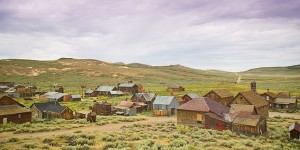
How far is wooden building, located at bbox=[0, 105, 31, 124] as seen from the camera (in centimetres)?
3488

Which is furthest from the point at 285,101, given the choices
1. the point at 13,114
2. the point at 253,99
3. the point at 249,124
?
the point at 13,114

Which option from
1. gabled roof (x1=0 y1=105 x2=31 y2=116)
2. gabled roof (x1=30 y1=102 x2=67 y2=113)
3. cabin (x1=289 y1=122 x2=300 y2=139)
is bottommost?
cabin (x1=289 y1=122 x2=300 y2=139)

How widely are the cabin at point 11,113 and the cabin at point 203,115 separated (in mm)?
25578

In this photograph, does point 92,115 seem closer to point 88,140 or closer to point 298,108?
point 88,140

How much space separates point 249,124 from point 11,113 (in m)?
35.4

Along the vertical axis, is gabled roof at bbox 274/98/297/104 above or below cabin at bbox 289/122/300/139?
above

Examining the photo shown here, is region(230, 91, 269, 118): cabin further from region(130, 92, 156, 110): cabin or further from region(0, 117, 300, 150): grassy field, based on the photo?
region(130, 92, 156, 110): cabin

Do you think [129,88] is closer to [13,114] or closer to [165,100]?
[165,100]

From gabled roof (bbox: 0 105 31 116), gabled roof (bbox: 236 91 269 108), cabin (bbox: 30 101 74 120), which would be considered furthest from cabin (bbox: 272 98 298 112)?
gabled roof (bbox: 0 105 31 116)

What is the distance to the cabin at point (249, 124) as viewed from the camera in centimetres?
2998

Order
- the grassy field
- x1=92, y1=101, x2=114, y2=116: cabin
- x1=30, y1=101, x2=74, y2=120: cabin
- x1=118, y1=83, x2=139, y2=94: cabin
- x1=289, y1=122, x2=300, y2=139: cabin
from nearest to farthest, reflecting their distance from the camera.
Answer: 1. the grassy field
2. x1=289, y1=122, x2=300, y2=139: cabin
3. x1=30, y1=101, x2=74, y2=120: cabin
4. x1=92, y1=101, x2=114, y2=116: cabin
5. x1=118, y1=83, x2=139, y2=94: cabin

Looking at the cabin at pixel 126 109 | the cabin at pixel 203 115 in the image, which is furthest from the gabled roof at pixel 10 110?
the cabin at pixel 203 115

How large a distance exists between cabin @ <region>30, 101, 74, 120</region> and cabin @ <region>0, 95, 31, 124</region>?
5314 mm

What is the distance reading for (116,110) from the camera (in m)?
52.4
